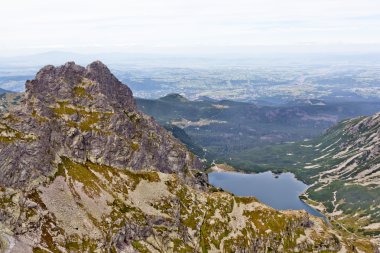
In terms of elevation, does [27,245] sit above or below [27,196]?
below

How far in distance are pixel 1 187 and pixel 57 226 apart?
112 ft

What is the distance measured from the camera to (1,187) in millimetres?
196000

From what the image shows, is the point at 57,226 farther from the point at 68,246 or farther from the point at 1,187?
the point at 1,187

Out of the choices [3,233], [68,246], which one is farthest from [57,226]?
[3,233]

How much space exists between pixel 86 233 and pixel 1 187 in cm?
4637

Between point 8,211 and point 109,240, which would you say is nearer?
point 8,211

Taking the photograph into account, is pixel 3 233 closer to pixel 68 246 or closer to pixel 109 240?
pixel 68 246

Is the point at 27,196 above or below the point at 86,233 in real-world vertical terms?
above

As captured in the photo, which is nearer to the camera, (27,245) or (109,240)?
(27,245)

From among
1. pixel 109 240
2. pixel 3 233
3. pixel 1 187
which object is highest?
pixel 1 187

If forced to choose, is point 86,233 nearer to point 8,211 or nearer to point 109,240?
point 109,240

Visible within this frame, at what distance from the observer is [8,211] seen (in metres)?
185

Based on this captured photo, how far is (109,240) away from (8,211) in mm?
48365

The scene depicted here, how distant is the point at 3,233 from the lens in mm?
175625
